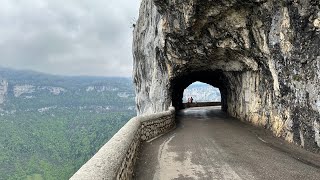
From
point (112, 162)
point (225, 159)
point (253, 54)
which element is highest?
point (253, 54)

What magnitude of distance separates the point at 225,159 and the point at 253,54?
1053 centimetres

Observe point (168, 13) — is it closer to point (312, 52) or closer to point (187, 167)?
point (312, 52)

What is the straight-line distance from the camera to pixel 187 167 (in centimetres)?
1045

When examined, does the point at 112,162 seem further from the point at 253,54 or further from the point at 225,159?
the point at 253,54

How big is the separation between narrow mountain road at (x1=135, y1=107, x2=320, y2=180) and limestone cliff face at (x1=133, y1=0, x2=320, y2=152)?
5.30 feet

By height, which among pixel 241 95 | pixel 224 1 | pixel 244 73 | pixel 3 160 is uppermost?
pixel 224 1

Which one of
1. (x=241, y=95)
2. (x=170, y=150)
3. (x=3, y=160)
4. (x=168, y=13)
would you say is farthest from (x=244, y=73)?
(x=3, y=160)

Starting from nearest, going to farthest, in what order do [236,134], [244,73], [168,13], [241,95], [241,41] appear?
[236,134] < [241,41] < [168,13] < [244,73] < [241,95]

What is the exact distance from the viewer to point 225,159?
454 inches

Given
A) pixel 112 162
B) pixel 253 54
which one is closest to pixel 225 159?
pixel 112 162

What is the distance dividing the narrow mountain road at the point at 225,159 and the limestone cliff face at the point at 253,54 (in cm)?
162

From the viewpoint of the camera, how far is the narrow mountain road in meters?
9.61

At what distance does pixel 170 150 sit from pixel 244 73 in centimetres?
1346

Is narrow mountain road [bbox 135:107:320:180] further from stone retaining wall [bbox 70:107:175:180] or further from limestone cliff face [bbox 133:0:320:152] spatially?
limestone cliff face [bbox 133:0:320:152]
